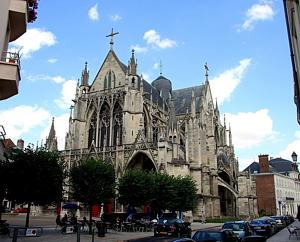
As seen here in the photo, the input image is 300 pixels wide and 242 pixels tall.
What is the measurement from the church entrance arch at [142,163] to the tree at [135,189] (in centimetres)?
965

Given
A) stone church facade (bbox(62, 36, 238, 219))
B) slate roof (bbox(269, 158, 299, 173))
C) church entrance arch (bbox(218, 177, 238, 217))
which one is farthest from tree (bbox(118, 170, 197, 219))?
slate roof (bbox(269, 158, 299, 173))

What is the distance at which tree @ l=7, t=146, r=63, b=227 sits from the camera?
2000cm

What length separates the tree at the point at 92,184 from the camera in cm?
2345

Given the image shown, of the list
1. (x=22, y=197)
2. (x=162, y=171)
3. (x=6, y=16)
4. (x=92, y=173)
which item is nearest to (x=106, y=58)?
(x=162, y=171)

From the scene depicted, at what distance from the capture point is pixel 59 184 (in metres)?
21.5

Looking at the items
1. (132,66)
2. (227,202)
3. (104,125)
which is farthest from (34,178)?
(227,202)

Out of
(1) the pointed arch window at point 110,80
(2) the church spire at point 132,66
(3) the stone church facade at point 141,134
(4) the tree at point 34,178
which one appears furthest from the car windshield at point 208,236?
(1) the pointed arch window at point 110,80

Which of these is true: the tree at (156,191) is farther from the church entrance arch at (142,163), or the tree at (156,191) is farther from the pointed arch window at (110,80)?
the pointed arch window at (110,80)

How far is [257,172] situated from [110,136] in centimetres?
A: 3828

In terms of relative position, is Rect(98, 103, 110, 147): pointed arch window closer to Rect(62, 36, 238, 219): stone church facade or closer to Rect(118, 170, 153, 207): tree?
Rect(62, 36, 238, 219): stone church facade

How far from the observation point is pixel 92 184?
2352 centimetres

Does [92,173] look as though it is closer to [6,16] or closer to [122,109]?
[6,16]

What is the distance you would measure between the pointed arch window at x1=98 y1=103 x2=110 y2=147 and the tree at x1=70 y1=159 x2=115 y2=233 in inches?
709

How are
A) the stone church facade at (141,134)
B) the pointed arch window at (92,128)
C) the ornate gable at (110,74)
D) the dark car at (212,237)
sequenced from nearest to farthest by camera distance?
1. the dark car at (212,237)
2. the stone church facade at (141,134)
3. the pointed arch window at (92,128)
4. the ornate gable at (110,74)
